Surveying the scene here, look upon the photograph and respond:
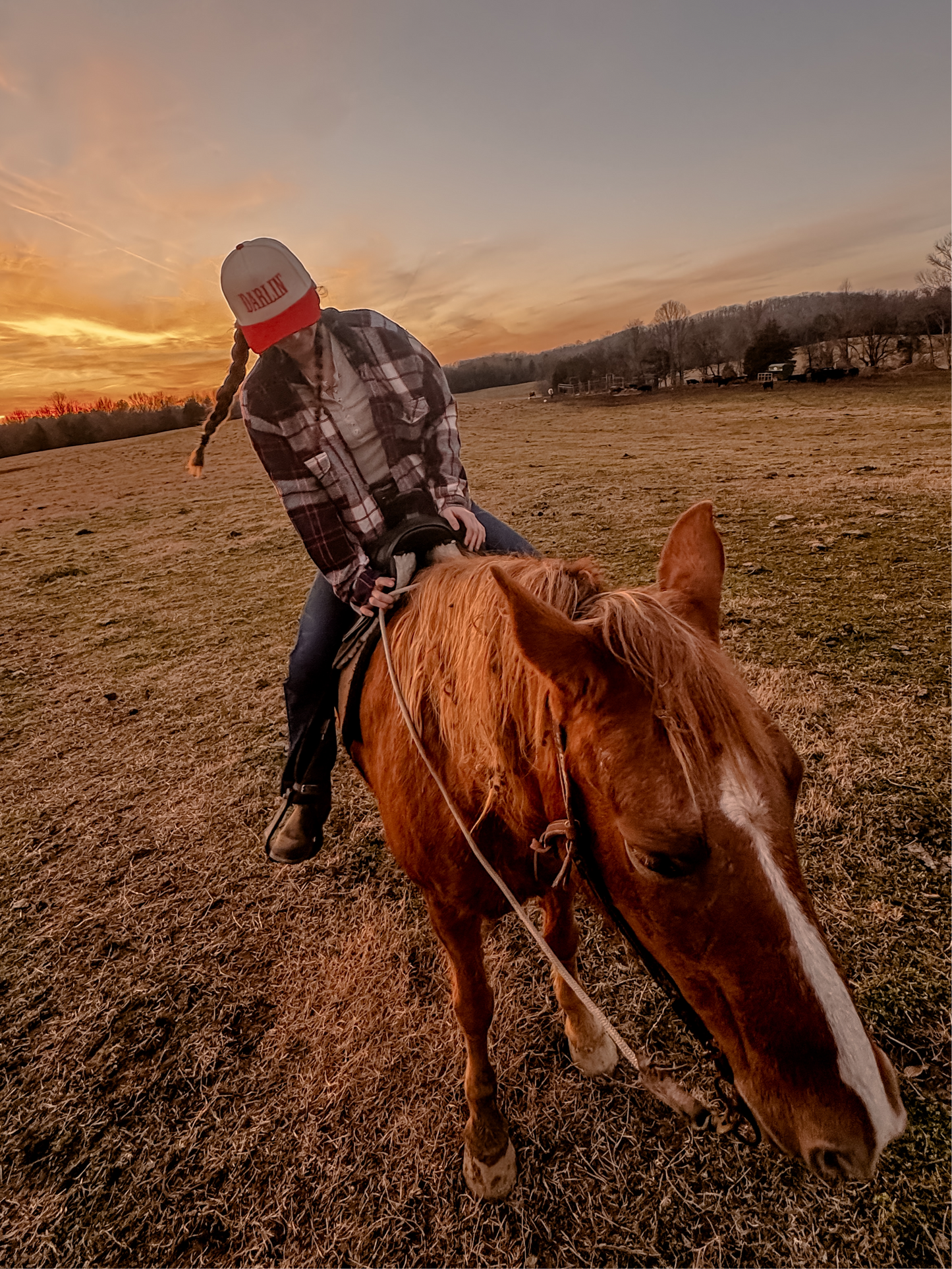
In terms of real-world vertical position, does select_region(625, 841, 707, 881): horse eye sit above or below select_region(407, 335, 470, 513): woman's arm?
below

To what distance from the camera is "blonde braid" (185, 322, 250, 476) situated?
8.86ft

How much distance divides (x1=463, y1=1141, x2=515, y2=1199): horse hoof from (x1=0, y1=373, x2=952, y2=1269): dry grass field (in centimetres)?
5

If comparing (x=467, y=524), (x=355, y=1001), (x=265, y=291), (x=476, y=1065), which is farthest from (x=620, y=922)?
(x=265, y=291)

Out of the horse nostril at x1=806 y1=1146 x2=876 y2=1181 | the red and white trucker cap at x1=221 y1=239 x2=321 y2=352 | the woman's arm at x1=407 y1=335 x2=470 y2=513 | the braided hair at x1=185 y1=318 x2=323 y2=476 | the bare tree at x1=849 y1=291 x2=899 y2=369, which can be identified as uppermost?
the bare tree at x1=849 y1=291 x2=899 y2=369

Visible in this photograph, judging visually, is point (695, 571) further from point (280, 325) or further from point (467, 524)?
point (280, 325)

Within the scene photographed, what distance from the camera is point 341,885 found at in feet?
10.9

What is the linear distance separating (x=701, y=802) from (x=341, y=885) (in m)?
2.81

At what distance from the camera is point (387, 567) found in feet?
7.69

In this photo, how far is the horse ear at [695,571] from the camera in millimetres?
1558

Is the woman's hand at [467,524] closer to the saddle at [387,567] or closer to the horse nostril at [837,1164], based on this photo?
the saddle at [387,567]

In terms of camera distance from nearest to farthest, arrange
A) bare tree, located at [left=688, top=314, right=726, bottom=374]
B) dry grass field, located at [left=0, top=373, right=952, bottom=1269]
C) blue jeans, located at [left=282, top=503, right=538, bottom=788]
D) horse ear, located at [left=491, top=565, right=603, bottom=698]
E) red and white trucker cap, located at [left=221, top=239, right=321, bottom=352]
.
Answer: horse ear, located at [left=491, top=565, right=603, bottom=698], dry grass field, located at [left=0, top=373, right=952, bottom=1269], red and white trucker cap, located at [left=221, top=239, right=321, bottom=352], blue jeans, located at [left=282, top=503, right=538, bottom=788], bare tree, located at [left=688, top=314, right=726, bottom=374]

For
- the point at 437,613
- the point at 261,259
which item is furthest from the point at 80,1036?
the point at 261,259

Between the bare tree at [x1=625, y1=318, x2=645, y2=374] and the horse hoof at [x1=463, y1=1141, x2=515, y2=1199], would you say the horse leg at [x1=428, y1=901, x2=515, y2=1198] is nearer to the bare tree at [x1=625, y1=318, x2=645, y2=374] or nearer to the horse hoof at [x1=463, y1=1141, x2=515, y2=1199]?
the horse hoof at [x1=463, y1=1141, x2=515, y2=1199]

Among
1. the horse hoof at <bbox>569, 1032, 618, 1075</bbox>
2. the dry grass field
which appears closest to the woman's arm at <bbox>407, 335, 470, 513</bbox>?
the dry grass field
